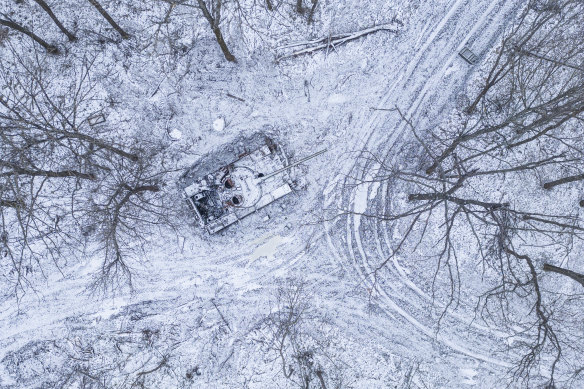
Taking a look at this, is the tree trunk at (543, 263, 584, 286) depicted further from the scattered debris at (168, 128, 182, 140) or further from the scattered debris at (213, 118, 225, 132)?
the scattered debris at (168, 128, 182, 140)

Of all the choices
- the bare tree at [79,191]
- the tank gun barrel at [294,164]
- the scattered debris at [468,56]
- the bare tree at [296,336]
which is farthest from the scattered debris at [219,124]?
the scattered debris at [468,56]

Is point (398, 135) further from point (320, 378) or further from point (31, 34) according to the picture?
point (31, 34)

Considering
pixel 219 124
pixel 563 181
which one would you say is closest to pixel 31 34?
pixel 219 124

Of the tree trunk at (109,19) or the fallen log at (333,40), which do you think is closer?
the tree trunk at (109,19)

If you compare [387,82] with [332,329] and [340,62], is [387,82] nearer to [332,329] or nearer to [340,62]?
[340,62]

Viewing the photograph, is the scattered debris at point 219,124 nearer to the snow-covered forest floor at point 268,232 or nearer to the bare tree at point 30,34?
the snow-covered forest floor at point 268,232

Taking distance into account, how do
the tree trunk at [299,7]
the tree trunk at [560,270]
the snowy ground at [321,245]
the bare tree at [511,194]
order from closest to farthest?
the tree trunk at [560,270]
the tree trunk at [299,7]
the bare tree at [511,194]
the snowy ground at [321,245]

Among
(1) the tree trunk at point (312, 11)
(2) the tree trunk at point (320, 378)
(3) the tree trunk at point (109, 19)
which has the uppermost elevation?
(3) the tree trunk at point (109, 19)
